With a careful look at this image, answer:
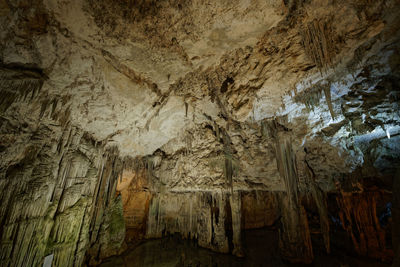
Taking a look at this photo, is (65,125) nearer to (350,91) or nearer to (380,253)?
(350,91)

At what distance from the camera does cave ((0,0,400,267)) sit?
2.77m

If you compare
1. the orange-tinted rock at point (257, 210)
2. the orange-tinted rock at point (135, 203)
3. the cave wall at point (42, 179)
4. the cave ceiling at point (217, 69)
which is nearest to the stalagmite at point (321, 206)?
the cave ceiling at point (217, 69)

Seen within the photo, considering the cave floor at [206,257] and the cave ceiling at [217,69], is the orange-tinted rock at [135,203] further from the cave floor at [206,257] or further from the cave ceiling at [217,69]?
the cave ceiling at [217,69]

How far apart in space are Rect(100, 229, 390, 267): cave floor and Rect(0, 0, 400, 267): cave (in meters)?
0.08

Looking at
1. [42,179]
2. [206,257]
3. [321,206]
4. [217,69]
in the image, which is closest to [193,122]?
[217,69]

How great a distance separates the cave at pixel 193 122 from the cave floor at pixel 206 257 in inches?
3.3

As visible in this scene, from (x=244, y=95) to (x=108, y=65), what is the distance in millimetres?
3212

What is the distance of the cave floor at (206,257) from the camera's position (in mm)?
5508

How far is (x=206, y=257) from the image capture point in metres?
5.98

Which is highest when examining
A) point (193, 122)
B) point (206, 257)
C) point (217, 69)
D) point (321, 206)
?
point (217, 69)

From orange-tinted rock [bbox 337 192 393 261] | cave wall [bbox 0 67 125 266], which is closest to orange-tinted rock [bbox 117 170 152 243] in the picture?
cave wall [bbox 0 67 125 266]

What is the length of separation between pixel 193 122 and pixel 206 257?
480cm

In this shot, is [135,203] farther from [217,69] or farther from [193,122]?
[217,69]

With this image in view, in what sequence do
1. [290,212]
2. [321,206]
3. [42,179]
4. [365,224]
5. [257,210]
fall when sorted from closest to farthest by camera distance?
[42,179] → [290,212] → [321,206] → [365,224] → [257,210]
